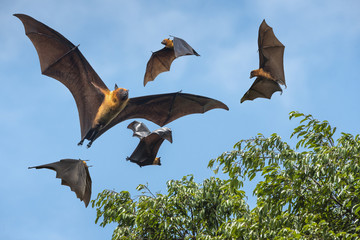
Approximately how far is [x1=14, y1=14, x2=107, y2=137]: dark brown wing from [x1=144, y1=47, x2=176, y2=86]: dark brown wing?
1.20 meters

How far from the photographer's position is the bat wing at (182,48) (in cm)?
930

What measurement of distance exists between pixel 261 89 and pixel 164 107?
2550 millimetres

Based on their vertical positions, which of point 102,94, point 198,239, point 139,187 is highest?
point 102,94

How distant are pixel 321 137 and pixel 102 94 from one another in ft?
15.9

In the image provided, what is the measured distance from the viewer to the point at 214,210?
31.8ft

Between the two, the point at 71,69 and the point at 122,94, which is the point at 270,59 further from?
the point at 71,69

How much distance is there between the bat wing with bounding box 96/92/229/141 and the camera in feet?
36.2

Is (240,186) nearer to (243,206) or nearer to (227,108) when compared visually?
(243,206)

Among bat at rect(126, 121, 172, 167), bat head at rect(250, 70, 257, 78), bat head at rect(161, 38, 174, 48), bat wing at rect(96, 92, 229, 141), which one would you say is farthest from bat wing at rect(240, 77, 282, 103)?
bat at rect(126, 121, 172, 167)

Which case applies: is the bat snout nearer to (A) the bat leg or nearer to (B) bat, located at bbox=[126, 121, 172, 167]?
(A) the bat leg

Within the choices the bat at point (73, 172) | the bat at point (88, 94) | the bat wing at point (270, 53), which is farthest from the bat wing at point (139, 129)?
the bat wing at point (270, 53)

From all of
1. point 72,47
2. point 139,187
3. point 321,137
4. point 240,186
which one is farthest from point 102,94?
point 321,137

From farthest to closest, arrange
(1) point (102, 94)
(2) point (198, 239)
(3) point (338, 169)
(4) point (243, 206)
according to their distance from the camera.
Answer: (1) point (102, 94) → (4) point (243, 206) → (2) point (198, 239) → (3) point (338, 169)

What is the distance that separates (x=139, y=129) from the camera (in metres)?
14.0
